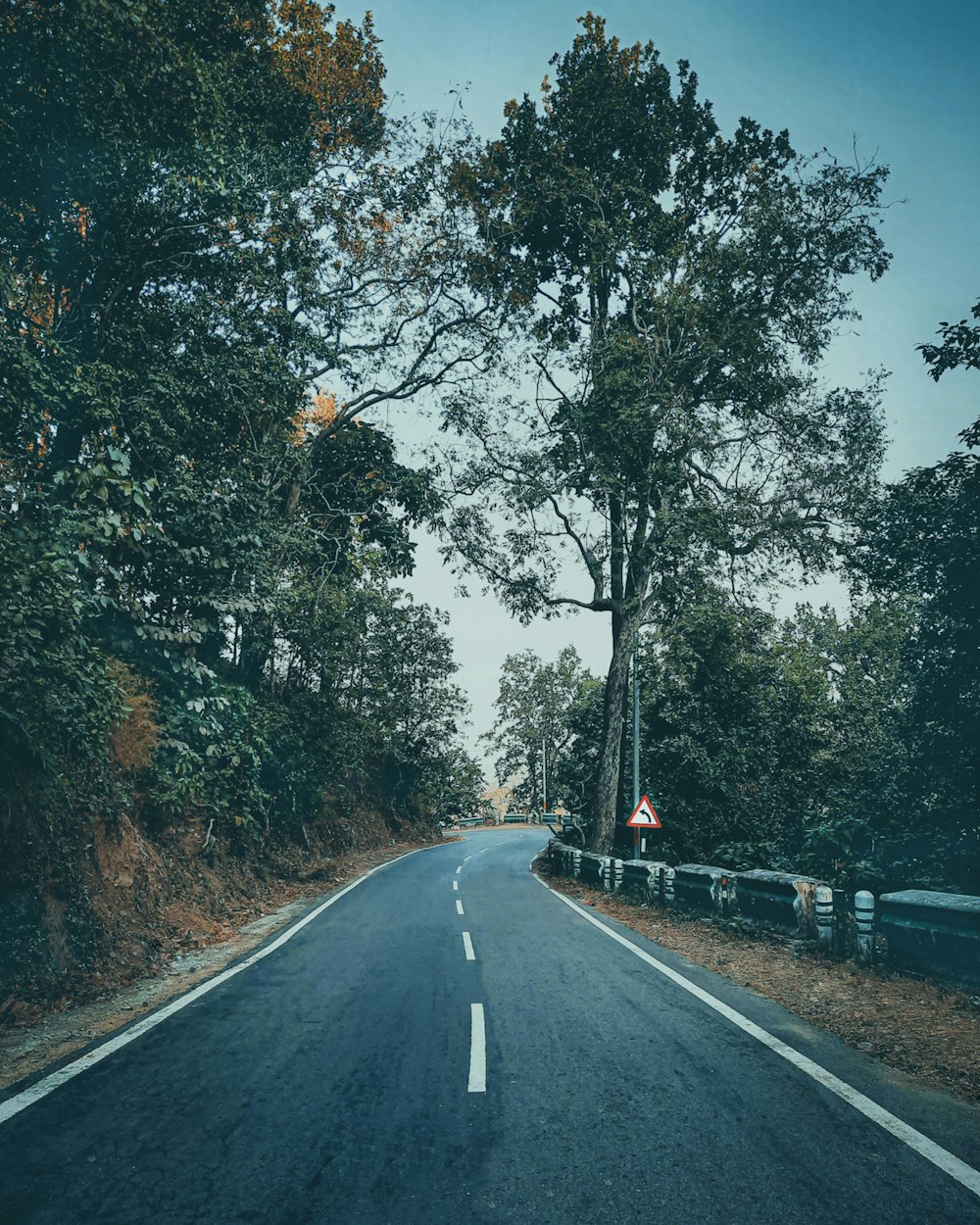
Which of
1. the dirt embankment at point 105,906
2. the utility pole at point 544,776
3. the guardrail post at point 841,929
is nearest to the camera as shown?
the dirt embankment at point 105,906

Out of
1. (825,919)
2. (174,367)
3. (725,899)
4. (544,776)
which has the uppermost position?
(174,367)

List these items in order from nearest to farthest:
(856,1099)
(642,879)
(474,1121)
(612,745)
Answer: (474,1121) → (856,1099) → (642,879) → (612,745)

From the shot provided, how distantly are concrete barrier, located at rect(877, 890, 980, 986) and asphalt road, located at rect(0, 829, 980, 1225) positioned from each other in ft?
6.78

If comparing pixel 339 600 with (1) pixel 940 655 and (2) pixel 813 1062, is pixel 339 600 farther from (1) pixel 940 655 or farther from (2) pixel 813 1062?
(2) pixel 813 1062

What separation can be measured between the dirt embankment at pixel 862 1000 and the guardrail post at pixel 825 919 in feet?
0.66

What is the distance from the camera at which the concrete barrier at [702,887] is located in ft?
41.2

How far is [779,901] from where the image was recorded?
34.8ft

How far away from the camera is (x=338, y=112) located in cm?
1595

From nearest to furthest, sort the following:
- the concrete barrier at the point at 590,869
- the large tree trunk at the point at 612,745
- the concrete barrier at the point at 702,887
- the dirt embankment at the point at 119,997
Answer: the dirt embankment at the point at 119,997
the concrete barrier at the point at 702,887
the concrete barrier at the point at 590,869
the large tree trunk at the point at 612,745

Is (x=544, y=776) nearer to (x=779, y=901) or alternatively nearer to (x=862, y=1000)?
(x=779, y=901)

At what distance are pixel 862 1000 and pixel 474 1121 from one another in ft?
16.2

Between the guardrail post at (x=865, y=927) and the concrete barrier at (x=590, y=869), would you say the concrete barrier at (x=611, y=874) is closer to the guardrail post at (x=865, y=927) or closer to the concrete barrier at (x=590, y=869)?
the concrete barrier at (x=590, y=869)

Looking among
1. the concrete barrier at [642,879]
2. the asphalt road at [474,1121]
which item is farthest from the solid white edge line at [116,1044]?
the concrete barrier at [642,879]

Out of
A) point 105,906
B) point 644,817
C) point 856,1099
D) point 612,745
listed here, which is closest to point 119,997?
point 105,906
